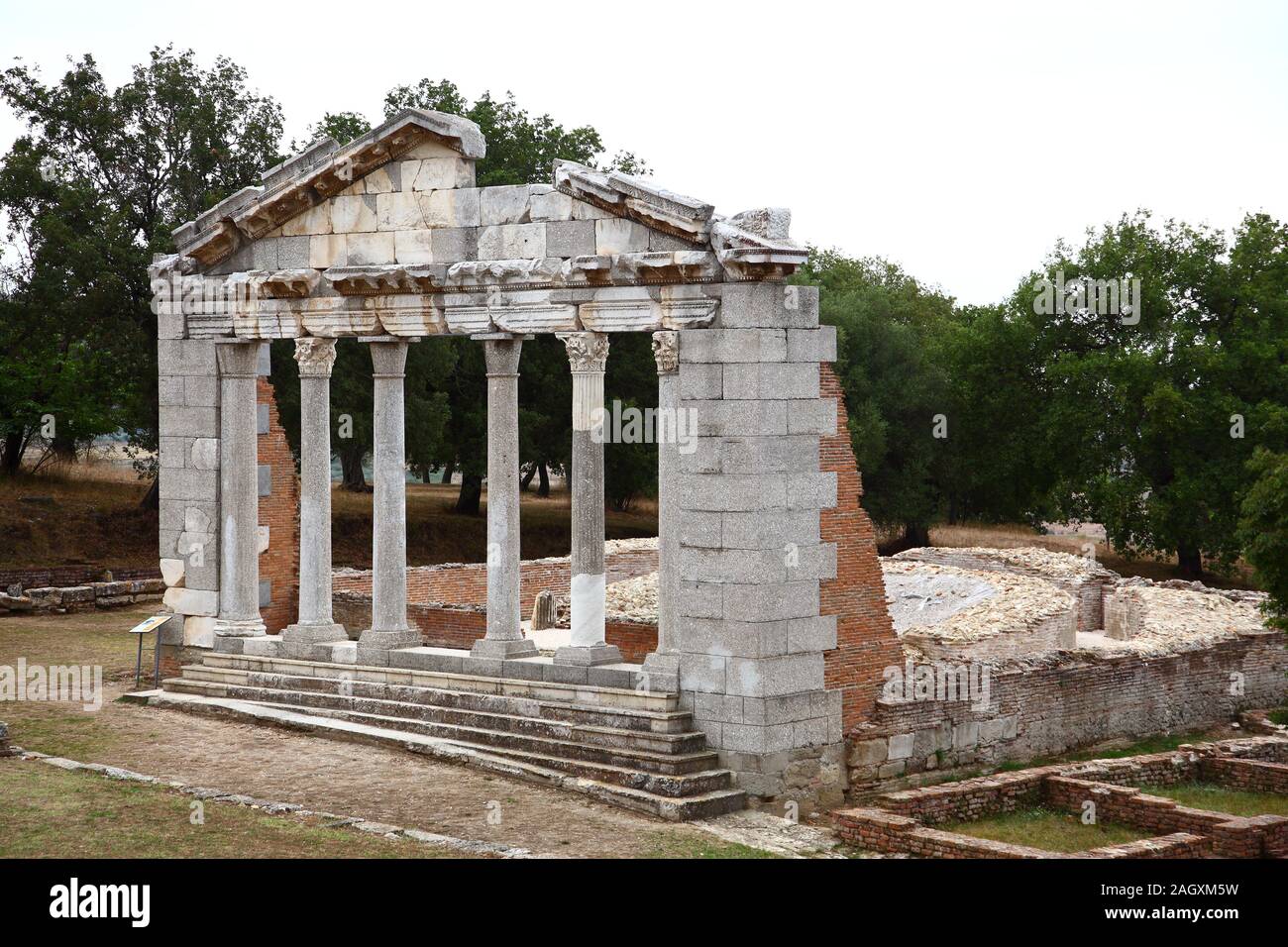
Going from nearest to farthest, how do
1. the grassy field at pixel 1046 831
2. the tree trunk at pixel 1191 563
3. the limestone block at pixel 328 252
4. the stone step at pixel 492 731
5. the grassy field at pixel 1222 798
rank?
the grassy field at pixel 1046 831, the stone step at pixel 492 731, the grassy field at pixel 1222 798, the limestone block at pixel 328 252, the tree trunk at pixel 1191 563

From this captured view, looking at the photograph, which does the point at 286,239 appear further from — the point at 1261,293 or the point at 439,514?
the point at 1261,293

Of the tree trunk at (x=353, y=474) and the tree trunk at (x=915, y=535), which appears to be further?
the tree trunk at (x=353, y=474)

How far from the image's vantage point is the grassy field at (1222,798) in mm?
20609

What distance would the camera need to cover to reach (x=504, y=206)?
853 inches

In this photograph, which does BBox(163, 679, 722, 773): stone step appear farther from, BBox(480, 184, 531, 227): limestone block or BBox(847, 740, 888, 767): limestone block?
BBox(480, 184, 531, 227): limestone block

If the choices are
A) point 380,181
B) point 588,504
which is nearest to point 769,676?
point 588,504

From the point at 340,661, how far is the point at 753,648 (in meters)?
6.74

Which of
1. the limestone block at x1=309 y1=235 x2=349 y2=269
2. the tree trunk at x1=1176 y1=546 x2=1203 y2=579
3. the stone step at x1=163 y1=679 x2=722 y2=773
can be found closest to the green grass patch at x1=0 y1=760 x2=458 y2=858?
the stone step at x1=163 y1=679 x2=722 y2=773

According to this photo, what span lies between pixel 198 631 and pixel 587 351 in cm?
820

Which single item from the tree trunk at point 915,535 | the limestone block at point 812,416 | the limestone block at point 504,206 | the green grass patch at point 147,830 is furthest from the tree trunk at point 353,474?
the green grass patch at point 147,830

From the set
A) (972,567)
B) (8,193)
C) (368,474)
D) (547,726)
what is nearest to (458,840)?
(547,726)

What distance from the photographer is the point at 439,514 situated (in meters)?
50.2

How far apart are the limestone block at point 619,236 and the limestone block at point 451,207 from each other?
2.07 m

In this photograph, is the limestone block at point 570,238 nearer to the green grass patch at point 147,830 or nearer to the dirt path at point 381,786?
the dirt path at point 381,786
